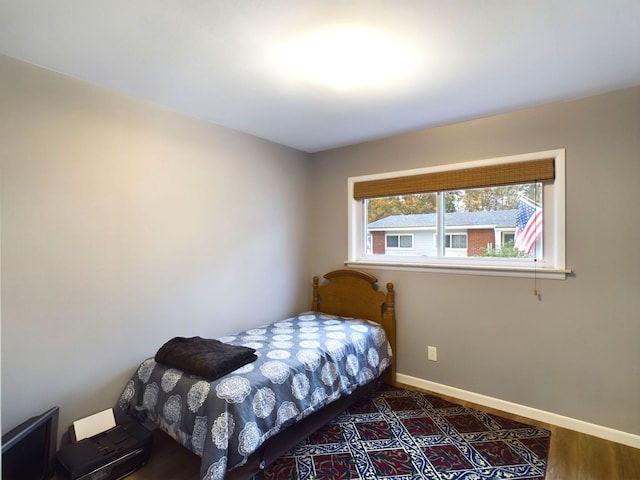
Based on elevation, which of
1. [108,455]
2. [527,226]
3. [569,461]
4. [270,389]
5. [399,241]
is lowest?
[569,461]

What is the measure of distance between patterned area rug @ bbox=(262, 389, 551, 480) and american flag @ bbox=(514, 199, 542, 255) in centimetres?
130

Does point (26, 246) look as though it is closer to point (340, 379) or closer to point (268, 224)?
point (268, 224)

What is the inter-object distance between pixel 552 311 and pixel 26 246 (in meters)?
3.32

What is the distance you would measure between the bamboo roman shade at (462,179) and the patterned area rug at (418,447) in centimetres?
176

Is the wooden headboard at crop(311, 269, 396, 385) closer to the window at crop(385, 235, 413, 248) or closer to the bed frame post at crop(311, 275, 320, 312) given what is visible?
the bed frame post at crop(311, 275, 320, 312)

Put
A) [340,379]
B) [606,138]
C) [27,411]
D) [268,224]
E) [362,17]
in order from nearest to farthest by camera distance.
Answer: [362,17] → [27,411] → [606,138] → [340,379] → [268,224]

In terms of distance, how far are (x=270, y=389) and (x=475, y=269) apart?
1.84 metres

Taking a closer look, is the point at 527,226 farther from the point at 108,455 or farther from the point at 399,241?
the point at 108,455

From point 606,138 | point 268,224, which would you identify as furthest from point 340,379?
point 606,138

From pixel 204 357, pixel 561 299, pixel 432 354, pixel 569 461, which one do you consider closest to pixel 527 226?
pixel 561 299

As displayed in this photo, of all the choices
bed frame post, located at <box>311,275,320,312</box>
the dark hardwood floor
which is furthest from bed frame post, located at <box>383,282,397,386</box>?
the dark hardwood floor

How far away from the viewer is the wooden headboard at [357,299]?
310 centimetres

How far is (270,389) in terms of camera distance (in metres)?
1.91

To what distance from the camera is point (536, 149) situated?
247 centimetres
